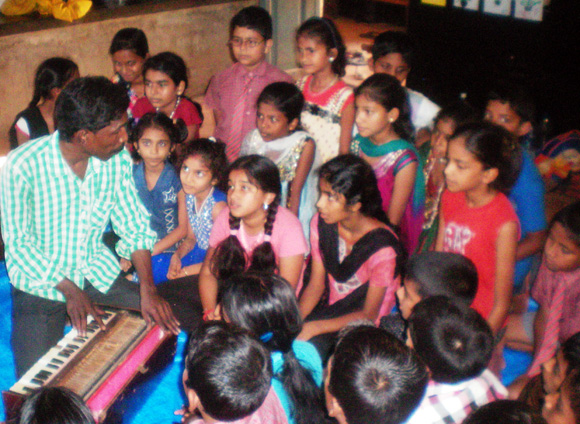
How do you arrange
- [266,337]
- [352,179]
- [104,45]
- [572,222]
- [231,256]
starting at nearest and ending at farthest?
[266,337], [572,222], [352,179], [231,256], [104,45]

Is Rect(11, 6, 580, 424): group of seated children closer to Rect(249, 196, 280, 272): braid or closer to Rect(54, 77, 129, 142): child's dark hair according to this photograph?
Rect(249, 196, 280, 272): braid

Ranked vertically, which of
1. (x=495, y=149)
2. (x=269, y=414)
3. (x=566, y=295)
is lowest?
(x=269, y=414)

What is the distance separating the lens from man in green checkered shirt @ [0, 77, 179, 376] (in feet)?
6.65

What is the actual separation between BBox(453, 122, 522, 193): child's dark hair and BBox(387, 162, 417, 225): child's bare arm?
1.44 feet

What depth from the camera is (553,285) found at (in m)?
2.20

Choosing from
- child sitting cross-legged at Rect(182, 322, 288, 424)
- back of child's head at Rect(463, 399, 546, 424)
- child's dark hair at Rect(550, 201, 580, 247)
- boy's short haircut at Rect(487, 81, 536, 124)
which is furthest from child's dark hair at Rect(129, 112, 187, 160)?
back of child's head at Rect(463, 399, 546, 424)

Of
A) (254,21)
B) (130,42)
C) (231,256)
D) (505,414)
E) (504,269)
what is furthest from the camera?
(130,42)

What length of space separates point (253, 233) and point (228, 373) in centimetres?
114

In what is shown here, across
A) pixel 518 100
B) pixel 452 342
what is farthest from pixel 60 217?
pixel 518 100

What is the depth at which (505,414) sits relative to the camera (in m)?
1.29

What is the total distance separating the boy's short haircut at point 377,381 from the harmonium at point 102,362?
0.80m

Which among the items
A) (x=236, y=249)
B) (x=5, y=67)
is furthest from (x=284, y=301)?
(x=5, y=67)

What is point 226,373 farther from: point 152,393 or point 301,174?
point 301,174

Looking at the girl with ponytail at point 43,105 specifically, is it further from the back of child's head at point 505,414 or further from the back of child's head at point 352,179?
the back of child's head at point 505,414
